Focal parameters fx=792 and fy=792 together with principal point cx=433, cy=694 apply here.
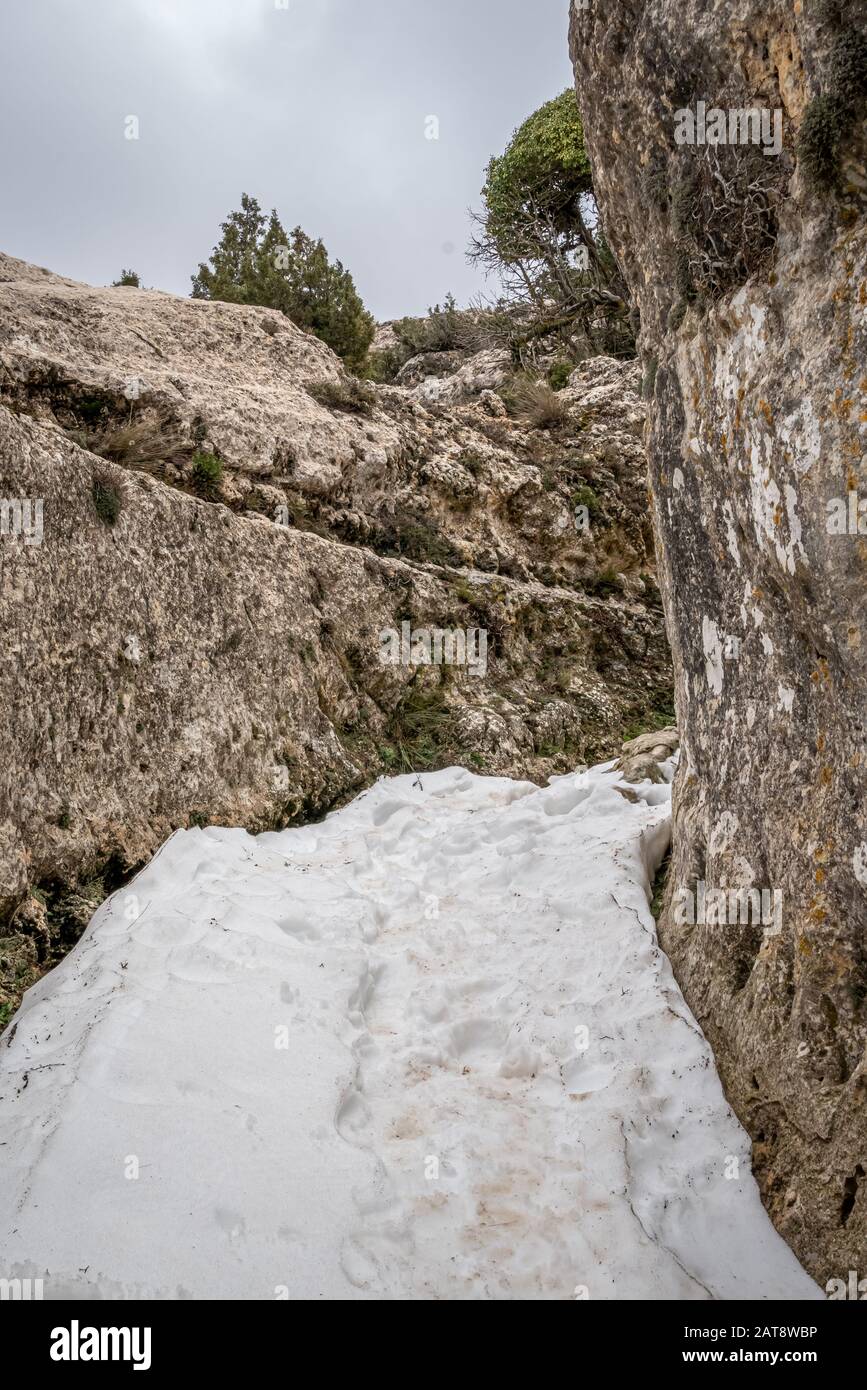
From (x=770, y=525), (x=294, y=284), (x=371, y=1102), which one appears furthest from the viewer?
(x=294, y=284)

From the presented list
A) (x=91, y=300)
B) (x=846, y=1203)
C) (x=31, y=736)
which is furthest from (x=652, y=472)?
(x=91, y=300)

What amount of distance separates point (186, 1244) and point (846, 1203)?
2.55 meters

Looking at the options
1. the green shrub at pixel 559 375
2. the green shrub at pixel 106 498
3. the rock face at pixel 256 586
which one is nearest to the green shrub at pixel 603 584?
the rock face at pixel 256 586

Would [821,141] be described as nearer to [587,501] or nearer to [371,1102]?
→ [371,1102]

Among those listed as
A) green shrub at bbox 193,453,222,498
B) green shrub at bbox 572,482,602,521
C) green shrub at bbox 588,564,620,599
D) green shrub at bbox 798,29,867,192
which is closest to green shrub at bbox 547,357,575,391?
green shrub at bbox 572,482,602,521

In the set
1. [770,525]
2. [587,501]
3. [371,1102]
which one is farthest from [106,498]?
[587,501]

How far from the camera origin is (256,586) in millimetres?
7891

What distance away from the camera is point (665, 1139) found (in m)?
3.80

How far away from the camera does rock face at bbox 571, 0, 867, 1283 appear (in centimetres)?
321

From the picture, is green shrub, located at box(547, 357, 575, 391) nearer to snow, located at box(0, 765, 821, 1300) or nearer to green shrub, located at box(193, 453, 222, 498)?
green shrub, located at box(193, 453, 222, 498)

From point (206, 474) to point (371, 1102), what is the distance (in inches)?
250

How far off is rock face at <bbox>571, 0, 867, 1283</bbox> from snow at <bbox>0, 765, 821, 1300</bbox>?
417 millimetres

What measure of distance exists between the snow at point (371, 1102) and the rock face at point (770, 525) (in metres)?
0.42

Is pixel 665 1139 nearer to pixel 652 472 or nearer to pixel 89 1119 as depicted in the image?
pixel 89 1119
